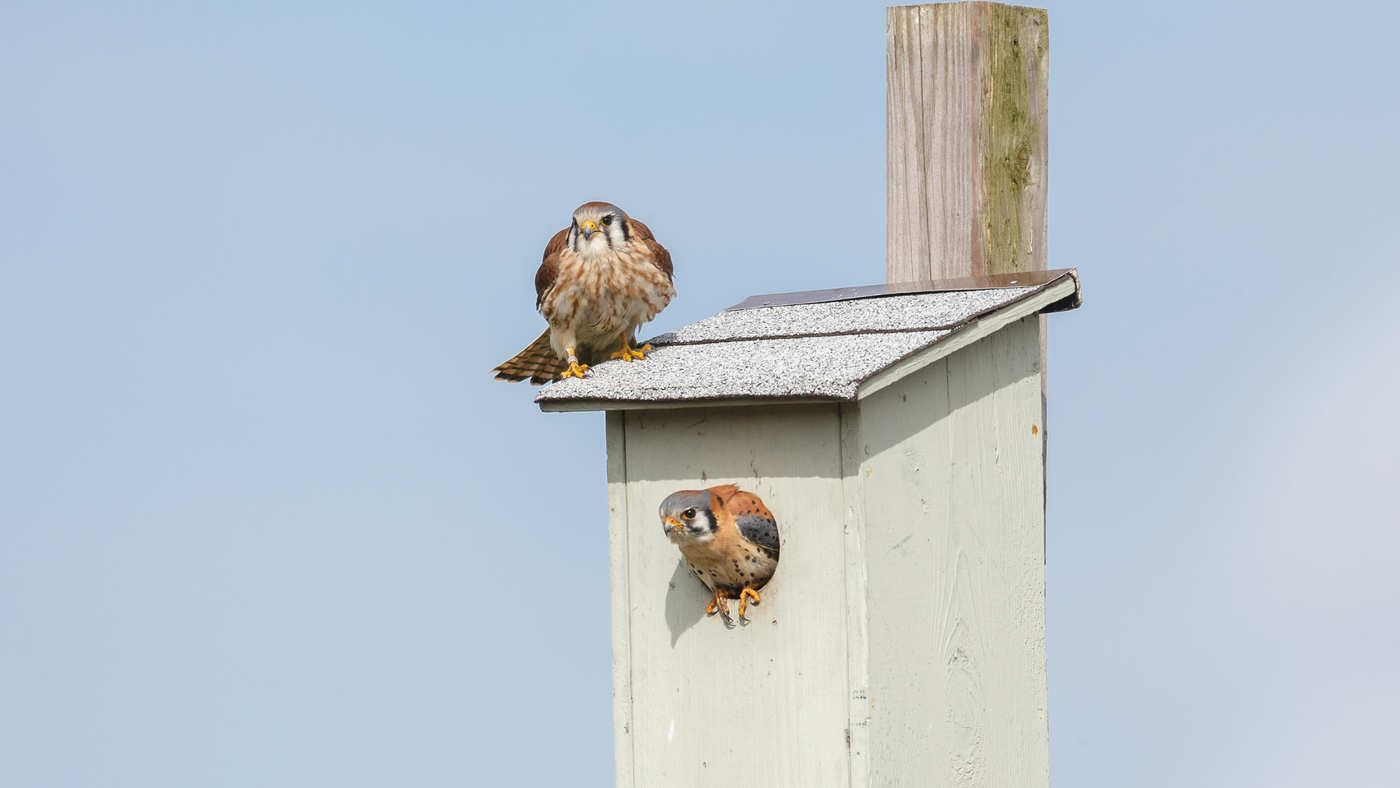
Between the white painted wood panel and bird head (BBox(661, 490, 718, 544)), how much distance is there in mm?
167

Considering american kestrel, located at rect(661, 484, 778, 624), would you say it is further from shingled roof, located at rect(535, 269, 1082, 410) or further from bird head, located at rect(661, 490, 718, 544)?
shingled roof, located at rect(535, 269, 1082, 410)

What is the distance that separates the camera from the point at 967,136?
12.5 ft

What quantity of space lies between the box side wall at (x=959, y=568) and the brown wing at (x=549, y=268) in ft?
3.13

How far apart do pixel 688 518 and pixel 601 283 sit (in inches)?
30.7

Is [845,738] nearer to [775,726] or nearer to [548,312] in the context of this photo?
[775,726]

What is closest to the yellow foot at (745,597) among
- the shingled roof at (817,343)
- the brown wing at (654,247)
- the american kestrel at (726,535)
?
the american kestrel at (726,535)

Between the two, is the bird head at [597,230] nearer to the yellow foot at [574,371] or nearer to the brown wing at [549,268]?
the brown wing at [549,268]

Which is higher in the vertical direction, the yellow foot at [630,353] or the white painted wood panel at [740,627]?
the yellow foot at [630,353]

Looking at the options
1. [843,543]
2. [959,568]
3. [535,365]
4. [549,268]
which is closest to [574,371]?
[549,268]

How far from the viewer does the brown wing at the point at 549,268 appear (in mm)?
3695

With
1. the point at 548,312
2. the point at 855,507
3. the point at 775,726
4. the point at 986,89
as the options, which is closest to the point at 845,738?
the point at 775,726

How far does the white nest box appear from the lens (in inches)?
123

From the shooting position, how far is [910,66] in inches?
152

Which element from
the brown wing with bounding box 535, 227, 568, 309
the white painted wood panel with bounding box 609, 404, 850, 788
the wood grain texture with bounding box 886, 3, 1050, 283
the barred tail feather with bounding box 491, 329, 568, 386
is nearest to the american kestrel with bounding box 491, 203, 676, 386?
the brown wing with bounding box 535, 227, 568, 309
